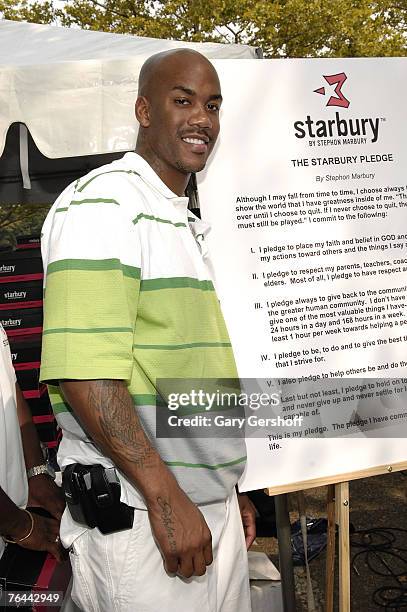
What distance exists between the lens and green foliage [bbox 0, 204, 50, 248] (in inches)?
408

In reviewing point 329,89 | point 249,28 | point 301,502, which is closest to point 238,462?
point 301,502

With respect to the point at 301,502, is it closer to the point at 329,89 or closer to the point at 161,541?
the point at 161,541

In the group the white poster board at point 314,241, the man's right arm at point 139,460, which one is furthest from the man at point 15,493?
the white poster board at point 314,241

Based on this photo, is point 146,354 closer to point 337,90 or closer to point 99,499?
point 99,499

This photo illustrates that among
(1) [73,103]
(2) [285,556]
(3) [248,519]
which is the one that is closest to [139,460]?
(3) [248,519]

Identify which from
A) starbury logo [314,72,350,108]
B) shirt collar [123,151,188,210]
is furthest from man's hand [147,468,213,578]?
starbury logo [314,72,350,108]

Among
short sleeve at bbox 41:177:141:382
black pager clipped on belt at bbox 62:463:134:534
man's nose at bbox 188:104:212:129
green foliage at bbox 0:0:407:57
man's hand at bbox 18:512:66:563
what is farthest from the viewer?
green foliage at bbox 0:0:407:57

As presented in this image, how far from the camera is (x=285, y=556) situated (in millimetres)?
2398

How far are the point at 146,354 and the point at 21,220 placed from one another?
9.88 meters

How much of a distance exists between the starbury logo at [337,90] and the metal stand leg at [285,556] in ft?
4.93

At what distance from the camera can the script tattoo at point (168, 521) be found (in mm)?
1496

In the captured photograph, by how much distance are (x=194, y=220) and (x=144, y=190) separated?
334 millimetres

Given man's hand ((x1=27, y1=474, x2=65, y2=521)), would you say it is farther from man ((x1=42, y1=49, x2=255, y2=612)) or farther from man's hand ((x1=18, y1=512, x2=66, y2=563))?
man ((x1=42, y1=49, x2=255, y2=612))

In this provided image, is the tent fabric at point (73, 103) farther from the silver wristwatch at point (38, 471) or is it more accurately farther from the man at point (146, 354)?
the silver wristwatch at point (38, 471)
